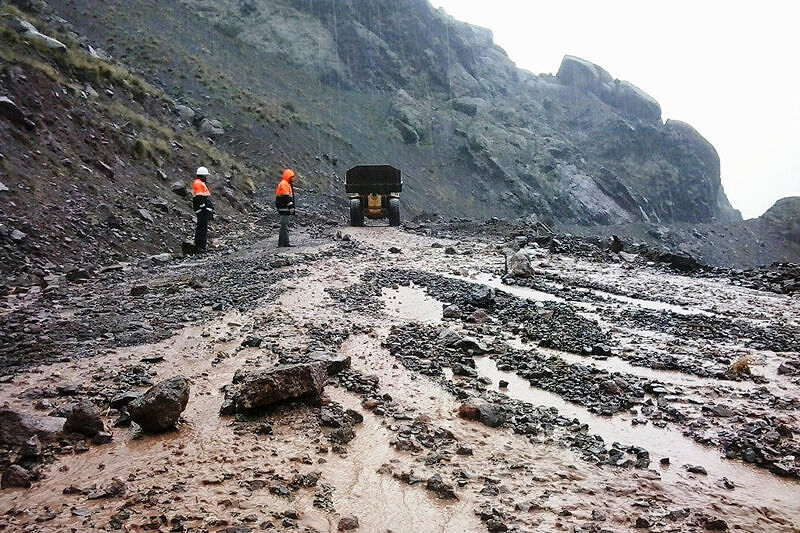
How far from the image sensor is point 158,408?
3748 millimetres

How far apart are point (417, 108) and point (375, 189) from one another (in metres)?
32.7

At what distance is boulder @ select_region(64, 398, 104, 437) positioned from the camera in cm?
365

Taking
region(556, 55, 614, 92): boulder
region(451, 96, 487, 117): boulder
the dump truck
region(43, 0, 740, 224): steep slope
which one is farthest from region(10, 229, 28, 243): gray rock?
region(556, 55, 614, 92): boulder

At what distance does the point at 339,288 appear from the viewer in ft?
30.2

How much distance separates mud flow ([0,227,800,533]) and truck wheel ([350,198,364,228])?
1316 cm

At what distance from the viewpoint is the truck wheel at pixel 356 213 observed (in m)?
21.0

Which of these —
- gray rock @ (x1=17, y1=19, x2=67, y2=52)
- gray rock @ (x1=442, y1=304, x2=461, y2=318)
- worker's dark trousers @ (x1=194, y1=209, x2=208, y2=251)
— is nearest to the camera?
gray rock @ (x1=442, y1=304, x2=461, y2=318)

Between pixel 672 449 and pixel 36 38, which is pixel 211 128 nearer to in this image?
pixel 36 38

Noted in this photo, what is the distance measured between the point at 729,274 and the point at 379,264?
9.00 meters

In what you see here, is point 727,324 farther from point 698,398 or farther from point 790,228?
point 790,228

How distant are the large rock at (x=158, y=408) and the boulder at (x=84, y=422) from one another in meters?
0.23

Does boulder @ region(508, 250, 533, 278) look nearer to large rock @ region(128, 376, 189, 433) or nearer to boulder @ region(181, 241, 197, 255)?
boulder @ region(181, 241, 197, 255)

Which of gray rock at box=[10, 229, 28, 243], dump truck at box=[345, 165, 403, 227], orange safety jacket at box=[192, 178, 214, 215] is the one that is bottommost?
gray rock at box=[10, 229, 28, 243]

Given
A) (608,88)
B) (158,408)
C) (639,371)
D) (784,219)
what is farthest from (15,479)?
(608,88)
